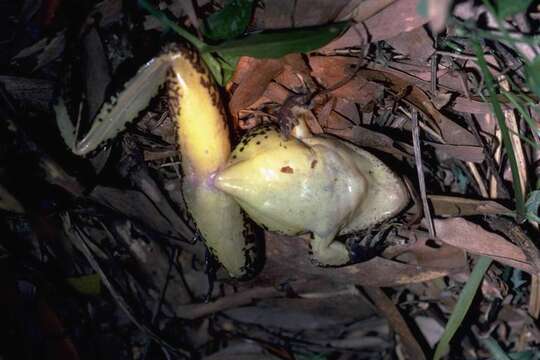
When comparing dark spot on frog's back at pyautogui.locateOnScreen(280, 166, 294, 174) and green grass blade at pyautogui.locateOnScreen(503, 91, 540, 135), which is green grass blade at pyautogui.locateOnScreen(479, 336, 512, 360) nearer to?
green grass blade at pyautogui.locateOnScreen(503, 91, 540, 135)

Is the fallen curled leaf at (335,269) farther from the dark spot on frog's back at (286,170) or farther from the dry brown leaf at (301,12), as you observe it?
the dry brown leaf at (301,12)

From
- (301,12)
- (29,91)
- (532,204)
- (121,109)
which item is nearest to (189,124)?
(121,109)

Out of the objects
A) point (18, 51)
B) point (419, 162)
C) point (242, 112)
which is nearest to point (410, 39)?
point (419, 162)

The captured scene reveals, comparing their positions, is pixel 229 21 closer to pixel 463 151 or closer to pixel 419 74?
pixel 419 74

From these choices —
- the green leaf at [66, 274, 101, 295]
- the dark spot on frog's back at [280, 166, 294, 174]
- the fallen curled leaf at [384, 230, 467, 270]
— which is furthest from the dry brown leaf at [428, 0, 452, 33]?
the green leaf at [66, 274, 101, 295]

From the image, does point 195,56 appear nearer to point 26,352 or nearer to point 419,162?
point 419,162
